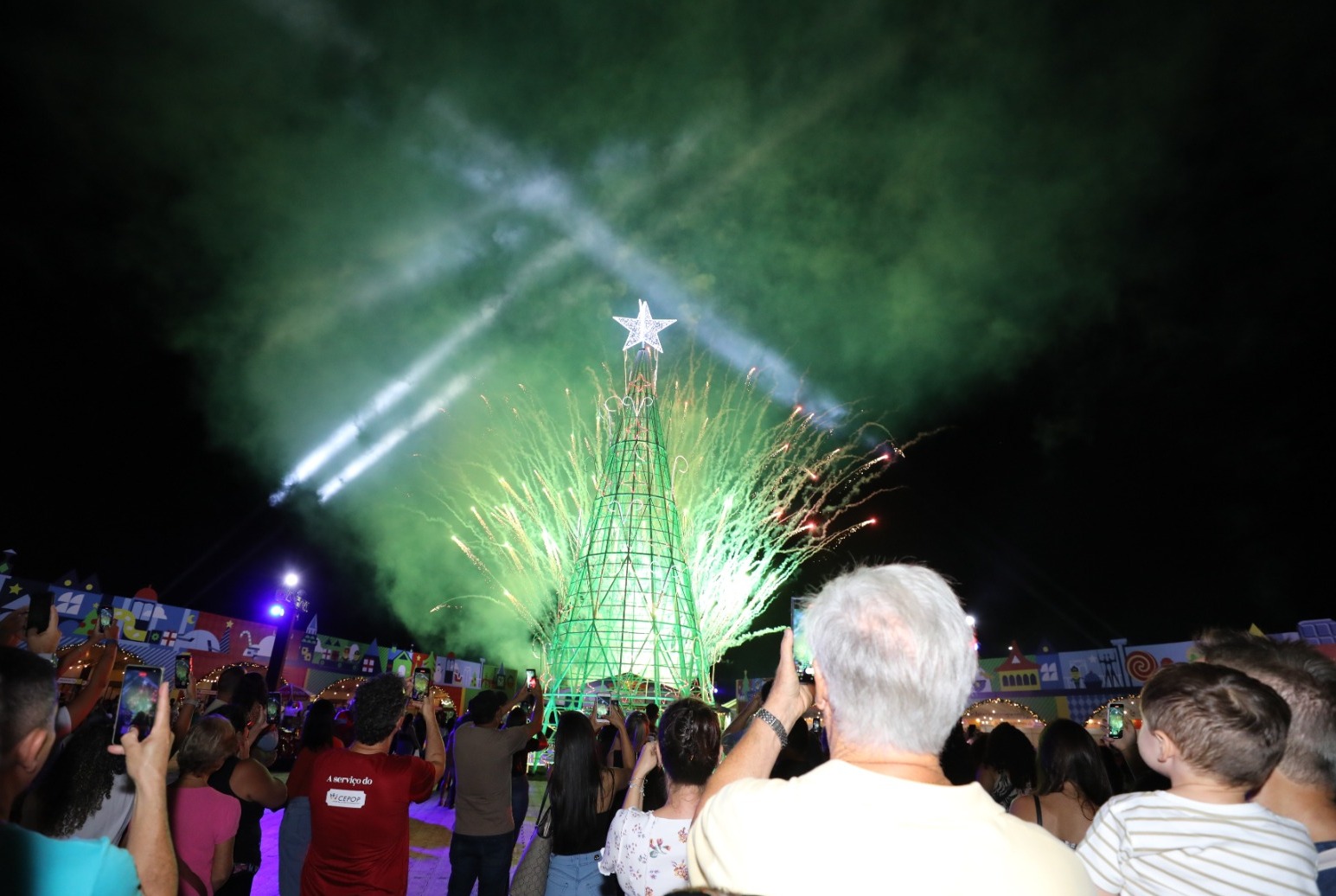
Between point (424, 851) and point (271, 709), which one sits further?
point (424, 851)

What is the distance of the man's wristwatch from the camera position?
6.95 feet

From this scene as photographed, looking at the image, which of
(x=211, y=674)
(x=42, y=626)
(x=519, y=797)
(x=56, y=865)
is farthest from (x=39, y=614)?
(x=211, y=674)

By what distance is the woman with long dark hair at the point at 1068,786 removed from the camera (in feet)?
13.0

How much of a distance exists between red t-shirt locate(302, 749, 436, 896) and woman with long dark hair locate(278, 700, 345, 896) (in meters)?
1.16

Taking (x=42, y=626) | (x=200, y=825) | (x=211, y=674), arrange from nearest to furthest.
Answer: (x=200, y=825), (x=42, y=626), (x=211, y=674)

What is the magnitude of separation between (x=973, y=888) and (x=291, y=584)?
69.0 ft

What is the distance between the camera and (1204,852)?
2.12 meters

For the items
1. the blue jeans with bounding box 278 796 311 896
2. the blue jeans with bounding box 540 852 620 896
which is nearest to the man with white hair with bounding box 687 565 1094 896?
the blue jeans with bounding box 540 852 620 896

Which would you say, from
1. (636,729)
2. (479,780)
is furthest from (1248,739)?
(636,729)

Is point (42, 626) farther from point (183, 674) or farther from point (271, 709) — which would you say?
point (271, 709)

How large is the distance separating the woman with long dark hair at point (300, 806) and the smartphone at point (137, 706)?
9.33 feet

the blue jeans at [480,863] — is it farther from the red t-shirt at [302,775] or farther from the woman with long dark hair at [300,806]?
the red t-shirt at [302,775]

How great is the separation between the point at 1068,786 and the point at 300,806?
5571 mm

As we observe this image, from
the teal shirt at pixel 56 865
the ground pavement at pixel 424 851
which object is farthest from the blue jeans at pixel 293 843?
the teal shirt at pixel 56 865
